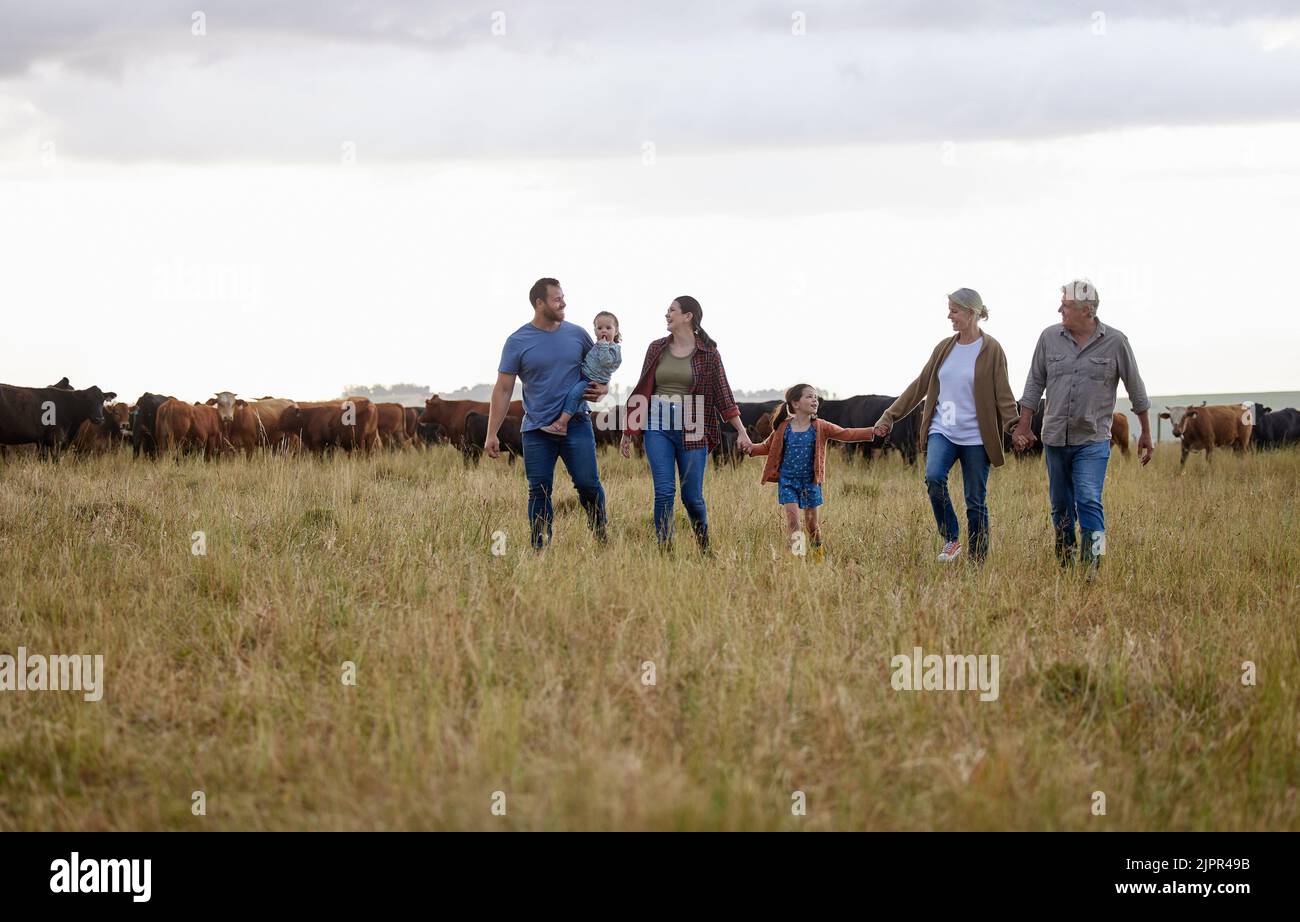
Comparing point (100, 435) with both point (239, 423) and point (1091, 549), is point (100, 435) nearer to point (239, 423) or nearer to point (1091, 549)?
point (239, 423)

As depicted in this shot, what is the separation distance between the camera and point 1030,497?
43.4ft

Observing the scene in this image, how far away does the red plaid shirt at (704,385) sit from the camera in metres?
7.85

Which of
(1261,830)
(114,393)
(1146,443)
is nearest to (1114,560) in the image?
(1146,443)

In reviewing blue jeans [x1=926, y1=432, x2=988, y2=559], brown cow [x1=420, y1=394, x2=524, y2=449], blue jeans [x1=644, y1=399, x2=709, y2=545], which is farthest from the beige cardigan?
brown cow [x1=420, y1=394, x2=524, y2=449]

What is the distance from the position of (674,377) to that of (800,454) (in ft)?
3.98

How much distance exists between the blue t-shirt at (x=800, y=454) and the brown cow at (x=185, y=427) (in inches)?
624

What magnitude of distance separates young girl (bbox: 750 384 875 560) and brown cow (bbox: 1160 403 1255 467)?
17614mm

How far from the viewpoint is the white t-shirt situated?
7688 millimetres

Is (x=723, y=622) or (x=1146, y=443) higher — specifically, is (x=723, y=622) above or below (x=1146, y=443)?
below

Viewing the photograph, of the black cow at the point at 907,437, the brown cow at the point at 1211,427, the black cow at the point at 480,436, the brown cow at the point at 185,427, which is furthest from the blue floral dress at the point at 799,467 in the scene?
the brown cow at the point at 1211,427

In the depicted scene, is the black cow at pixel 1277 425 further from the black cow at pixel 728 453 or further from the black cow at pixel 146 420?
the black cow at pixel 146 420
